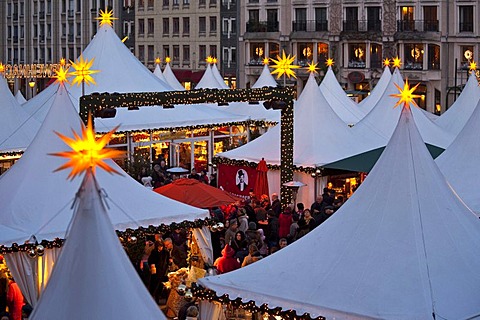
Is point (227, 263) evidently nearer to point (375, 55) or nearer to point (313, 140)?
point (313, 140)

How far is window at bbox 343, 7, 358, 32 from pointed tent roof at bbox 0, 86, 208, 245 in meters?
42.2

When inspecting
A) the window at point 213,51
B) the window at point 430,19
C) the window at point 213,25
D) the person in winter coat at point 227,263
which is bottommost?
the person in winter coat at point 227,263

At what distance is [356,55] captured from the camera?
195 ft

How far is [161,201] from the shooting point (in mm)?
17828

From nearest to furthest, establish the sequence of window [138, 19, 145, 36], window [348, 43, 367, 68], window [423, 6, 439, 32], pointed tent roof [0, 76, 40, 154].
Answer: pointed tent roof [0, 76, 40, 154]
window [423, 6, 439, 32]
window [348, 43, 367, 68]
window [138, 19, 145, 36]

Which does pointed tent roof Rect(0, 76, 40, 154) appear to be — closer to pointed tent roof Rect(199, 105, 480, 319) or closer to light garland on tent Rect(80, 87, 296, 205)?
light garland on tent Rect(80, 87, 296, 205)

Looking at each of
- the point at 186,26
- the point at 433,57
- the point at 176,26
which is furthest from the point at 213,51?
the point at 433,57

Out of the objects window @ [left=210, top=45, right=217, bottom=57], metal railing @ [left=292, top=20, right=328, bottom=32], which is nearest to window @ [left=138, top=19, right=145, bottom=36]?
window @ [left=210, top=45, right=217, bottom=57]

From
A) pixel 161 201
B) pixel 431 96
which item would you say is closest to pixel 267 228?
pixel 161 201

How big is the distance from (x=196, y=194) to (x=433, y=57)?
1438 inches

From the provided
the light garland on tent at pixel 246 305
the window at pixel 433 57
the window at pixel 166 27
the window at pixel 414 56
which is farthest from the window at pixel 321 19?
the light garland on tent at pixel 246 305

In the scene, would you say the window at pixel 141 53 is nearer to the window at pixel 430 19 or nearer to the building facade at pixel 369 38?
the building facade at pixel 369 38

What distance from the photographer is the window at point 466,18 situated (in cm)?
5419

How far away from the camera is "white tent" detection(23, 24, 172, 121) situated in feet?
105
